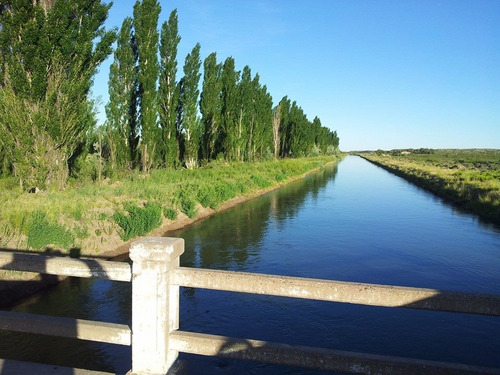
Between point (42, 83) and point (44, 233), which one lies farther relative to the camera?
point (42, 83)

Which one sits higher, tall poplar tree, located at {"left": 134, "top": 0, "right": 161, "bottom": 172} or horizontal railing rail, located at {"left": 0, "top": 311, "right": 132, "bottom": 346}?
tall poplar tree, located at {"left": 134, "top": 0, "right": 161, "bottom": 172}

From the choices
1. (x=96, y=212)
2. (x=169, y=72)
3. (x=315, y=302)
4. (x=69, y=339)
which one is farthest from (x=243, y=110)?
(x=69, y=339)

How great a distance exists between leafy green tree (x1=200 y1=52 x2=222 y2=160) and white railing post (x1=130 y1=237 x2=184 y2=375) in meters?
31.4

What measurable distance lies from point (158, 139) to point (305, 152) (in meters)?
51.9

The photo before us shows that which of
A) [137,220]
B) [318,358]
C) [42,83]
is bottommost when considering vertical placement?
[137,220]

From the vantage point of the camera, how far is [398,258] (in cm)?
1247

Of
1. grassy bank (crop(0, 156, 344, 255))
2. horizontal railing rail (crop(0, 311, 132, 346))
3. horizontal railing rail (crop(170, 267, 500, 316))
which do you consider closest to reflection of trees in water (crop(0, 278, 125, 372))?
grassy bank (crop(0, 156, 344, 255))

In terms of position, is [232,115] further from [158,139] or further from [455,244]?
[455,244]

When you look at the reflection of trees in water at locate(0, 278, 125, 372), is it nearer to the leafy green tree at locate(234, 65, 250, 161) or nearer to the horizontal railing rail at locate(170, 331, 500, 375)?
the horizontal railing rail at locate(170, 331, 500, 375)

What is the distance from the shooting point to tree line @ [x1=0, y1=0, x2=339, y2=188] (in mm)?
12695

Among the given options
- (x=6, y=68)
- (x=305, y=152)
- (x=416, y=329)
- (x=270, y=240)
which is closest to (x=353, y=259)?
(x=270, y=240)

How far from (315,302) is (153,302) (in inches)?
257

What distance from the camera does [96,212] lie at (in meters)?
12.1

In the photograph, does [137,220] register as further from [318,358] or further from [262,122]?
[262,122]
